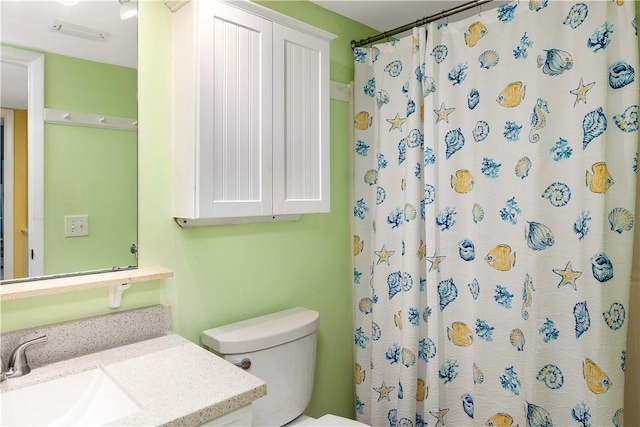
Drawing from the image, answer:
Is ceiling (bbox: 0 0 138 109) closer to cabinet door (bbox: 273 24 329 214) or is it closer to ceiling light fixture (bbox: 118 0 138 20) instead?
ceiling light fixture (bbox: 118 0 138 20)

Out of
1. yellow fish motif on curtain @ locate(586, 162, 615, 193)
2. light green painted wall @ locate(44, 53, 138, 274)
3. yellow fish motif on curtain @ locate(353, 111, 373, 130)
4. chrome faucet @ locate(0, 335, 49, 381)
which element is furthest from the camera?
yellow fish motif on curtain @ locate(353, 111, 373, 130)

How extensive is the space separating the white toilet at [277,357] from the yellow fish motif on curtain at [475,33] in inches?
54.5

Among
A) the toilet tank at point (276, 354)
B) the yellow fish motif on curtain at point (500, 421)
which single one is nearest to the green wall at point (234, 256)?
the toilet tank at point (276, 354)

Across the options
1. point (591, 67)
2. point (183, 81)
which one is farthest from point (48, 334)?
point (591, 67)

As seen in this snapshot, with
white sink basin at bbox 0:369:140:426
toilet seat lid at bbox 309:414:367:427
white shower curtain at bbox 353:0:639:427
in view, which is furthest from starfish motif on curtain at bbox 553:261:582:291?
white sink basin at bbox 0:369:140:426

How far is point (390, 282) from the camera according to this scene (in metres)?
2.01

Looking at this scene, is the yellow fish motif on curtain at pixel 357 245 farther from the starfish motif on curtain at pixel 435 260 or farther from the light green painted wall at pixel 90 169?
the light green painted wall at pixel 90 169

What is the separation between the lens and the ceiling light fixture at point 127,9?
4.54ft

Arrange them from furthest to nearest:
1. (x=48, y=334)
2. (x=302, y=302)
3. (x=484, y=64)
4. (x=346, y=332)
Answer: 1. (x=346, y=332)
2. (x=302, y=302)
3. (x=484, y=64)
4. (x=48, y=334)

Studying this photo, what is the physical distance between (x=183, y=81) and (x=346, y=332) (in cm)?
154

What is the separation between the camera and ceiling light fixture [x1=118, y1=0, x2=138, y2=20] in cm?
138

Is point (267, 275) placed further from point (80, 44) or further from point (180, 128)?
point (80, 44)

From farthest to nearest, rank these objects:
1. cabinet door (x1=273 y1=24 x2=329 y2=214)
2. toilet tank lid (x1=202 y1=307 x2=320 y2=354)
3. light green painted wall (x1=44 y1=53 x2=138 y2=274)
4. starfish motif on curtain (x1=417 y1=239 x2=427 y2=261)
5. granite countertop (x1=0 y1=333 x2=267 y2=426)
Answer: starfish motif on curtain (x1=417 y1=239 x2=427 y2=261) → cabinet door (x1=273 y1=24 x2=329 y2=214) → toilet tank lid (x1=202 y1=307 x2=320 y2=354) → light green painted wall (x1=44 y1=53 x2=138 y2=274) → granite countertop (x1=0 y1=333 x2=267 y2=426)

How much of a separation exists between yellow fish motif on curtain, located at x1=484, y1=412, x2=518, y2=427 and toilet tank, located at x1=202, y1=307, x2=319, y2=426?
30.2 inches
